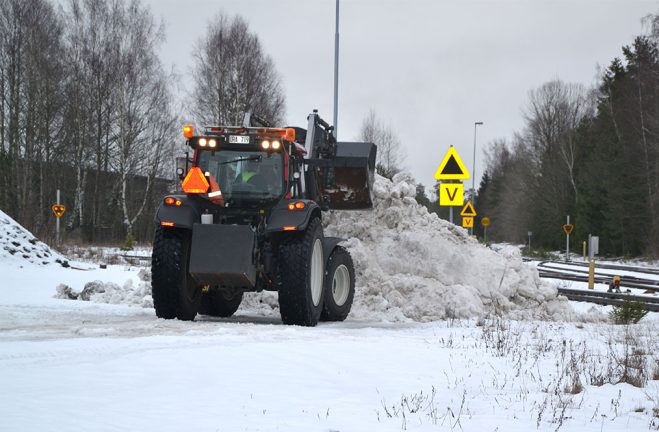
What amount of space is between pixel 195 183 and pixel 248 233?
1096 mm

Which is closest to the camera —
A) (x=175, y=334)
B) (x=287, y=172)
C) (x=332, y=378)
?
(x=332, y=378)

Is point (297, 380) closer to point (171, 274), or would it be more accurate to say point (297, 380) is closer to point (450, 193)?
point (171, 274)

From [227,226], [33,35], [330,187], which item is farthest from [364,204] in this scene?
[33,35]

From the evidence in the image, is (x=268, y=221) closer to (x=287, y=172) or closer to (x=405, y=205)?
(x=287, y=172)

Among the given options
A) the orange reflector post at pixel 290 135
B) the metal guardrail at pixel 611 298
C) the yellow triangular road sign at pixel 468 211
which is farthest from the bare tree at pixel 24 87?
the orange reflector post at pixel 290 135

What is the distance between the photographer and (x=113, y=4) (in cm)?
3538

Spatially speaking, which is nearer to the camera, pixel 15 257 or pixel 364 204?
pixel 364 204

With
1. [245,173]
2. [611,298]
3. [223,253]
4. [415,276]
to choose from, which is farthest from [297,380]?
[611,298]

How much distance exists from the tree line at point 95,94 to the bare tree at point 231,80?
0.05m

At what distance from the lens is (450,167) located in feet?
51.2

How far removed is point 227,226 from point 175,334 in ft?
5.73

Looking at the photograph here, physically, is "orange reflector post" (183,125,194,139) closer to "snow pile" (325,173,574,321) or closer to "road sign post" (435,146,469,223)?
"snow pile" (325,173,574,321)

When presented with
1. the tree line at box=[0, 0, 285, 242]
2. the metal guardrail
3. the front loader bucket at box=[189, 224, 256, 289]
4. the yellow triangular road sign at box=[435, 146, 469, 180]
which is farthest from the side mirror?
the tree line at box=[0, 0, 285, 242]

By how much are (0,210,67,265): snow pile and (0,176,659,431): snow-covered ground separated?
271cm
